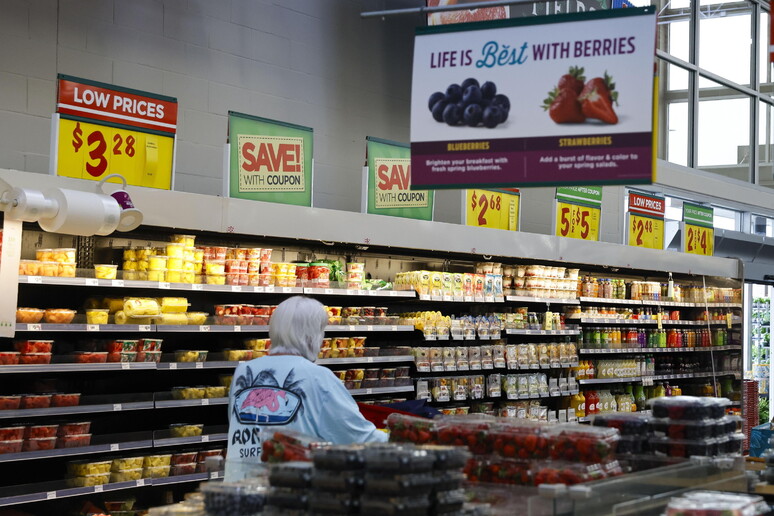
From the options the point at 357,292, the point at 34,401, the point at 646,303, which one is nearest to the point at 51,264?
the point at 34,401

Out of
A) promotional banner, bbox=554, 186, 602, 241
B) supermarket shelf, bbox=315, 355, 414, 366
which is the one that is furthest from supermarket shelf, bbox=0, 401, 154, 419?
promotional banner, bbox=554, 186, 602, 241

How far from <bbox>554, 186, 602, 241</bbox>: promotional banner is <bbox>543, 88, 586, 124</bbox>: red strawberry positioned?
5454 millimetres

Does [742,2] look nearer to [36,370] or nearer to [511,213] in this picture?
[511,213]

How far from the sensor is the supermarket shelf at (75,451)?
5.15 metres

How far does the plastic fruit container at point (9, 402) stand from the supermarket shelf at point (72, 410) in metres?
0.05

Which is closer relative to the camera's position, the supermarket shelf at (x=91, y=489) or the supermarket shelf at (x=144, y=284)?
the supermarket shelf at (x=91, y=489)

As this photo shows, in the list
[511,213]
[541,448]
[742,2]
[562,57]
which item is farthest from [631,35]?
[742,2]

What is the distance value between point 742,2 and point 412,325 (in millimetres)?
9984

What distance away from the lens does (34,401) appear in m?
5.28

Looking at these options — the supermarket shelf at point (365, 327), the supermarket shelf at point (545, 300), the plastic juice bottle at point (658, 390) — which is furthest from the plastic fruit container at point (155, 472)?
the plastic juice bottle at point (658, 390)

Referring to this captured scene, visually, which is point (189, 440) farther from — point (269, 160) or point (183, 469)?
point (269, 160)

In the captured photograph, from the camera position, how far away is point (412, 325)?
762 centimetres

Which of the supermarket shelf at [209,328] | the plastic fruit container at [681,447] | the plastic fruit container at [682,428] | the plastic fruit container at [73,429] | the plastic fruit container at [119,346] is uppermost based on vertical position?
the supermarket shelf at [209,328]

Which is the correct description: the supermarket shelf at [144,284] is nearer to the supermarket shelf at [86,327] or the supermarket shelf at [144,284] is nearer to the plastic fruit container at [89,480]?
the supermarket shelf at [86,327]
